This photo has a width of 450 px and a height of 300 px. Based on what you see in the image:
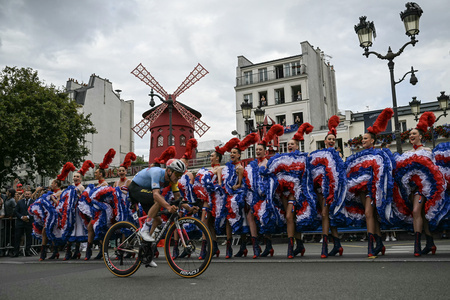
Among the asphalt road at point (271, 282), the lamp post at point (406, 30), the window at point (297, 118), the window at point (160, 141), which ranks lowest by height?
the asphalt road at point (271, 282)

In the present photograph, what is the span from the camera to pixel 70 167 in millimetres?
11289

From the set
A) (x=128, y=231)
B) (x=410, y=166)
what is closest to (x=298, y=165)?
Answer: (x=410, y=166)

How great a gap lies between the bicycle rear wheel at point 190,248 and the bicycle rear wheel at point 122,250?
2.34 feet

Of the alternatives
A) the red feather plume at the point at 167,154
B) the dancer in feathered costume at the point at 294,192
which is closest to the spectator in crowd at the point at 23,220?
the red feather plume at the point at 167,154

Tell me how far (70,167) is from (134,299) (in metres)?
7.44

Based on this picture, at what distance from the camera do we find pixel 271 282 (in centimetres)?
532

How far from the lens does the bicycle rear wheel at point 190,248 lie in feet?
19.2

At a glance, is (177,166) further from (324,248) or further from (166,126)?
(166,126)

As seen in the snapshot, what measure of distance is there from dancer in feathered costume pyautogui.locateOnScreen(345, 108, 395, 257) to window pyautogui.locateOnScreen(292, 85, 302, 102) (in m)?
38.3

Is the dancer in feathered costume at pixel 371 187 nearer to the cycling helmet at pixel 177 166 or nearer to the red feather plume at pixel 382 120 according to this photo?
the red feather plume at pixel 382 120

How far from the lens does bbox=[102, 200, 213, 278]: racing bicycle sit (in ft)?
19.5

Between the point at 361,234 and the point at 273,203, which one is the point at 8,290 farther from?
the point at 361,234

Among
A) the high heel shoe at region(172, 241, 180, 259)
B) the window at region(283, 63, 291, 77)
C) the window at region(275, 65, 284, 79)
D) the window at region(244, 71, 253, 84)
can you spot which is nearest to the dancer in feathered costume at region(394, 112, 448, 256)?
the high heel shoe at region(172, 241, 180, 259)

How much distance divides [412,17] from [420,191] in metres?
8.07
